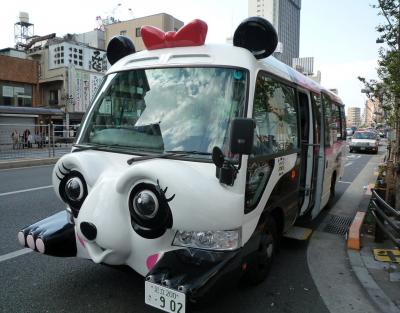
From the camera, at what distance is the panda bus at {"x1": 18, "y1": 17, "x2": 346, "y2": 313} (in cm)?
265

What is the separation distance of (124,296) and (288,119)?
2.68 meters

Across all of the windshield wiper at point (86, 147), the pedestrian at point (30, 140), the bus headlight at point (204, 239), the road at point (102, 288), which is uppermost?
the windshield wiper at point (86, 147)

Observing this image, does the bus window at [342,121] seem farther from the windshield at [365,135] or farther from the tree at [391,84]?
the windshield at [365,135]

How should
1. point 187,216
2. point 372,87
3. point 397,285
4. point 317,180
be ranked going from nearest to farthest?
point 187,216, point 397,285, point 317,180, point 372,87

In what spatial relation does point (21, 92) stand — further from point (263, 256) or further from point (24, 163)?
point (263, 256)

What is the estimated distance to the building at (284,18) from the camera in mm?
9375

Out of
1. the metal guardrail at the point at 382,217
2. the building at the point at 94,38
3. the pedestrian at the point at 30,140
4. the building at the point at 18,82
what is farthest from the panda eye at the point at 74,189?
the building at the point at 94,38

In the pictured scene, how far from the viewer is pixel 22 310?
10.4 feet

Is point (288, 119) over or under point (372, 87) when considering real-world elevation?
under

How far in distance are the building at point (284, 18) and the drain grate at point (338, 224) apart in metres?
3.30

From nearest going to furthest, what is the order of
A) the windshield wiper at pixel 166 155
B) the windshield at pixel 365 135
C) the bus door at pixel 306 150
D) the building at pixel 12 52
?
1. the windshield wiper at pixel 166 155
2. the bus door at pixel 306 150
3. the windshield at pixel 365 135
4. the building at pixel 12 52

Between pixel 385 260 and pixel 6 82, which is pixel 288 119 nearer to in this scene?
pixel 385 260

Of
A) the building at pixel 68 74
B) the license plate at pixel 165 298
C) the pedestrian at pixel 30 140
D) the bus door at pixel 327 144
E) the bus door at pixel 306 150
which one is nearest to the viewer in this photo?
the license plate at pixel 165 298

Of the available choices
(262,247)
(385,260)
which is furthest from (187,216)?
(385,260)
